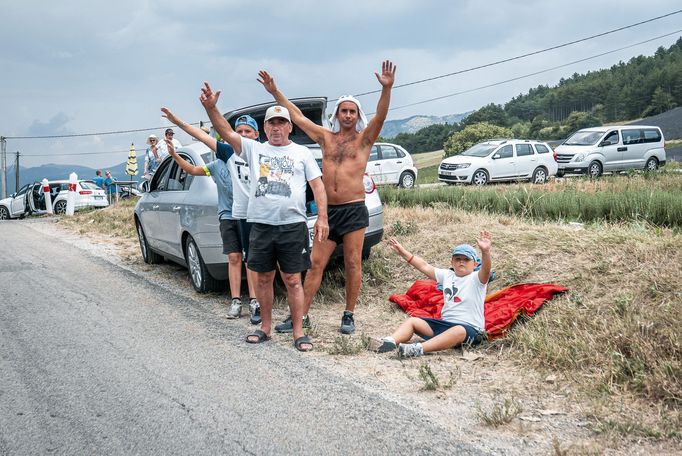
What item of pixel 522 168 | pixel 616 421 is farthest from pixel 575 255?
pixel 522 168

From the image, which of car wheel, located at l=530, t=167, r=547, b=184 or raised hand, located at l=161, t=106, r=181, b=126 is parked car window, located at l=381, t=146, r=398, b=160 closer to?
car wheel, located at l=530, t=167, r=547, b=184

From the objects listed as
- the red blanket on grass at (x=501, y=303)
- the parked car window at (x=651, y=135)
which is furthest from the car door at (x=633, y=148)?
the red blanket on grass at (x=501, y=303)

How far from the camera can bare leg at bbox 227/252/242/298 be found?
6.49 meters

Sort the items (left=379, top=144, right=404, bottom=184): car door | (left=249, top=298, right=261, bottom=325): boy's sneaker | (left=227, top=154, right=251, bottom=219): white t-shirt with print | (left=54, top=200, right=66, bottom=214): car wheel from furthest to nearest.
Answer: (left=54, top=200, right=66, bottom=214): car wheel, (left=379, top=144, right=404, bottom=184): car door, (left=249, top=298, right=261, bottom=325): boy's sneaker, (left=227, top=154, right=251, bottom=219): white t-shirt with print

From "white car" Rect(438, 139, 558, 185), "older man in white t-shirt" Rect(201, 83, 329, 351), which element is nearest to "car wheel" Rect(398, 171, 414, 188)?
"white car" Rect(438, 139, 558, 185)

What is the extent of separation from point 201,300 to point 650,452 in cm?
505

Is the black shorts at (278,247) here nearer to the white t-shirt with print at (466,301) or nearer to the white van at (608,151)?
the white t-shirt with print at (466,301)

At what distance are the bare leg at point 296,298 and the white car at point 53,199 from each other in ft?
67.2

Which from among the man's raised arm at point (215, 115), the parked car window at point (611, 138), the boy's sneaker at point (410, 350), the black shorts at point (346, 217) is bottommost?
the boy's sneaker at point (410, 350)

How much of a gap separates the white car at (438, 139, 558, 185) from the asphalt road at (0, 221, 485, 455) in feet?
54.6

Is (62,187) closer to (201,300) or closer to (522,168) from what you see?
(522,168)

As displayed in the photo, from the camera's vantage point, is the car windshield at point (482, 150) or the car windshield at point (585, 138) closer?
the car windshield at point (482, 150)

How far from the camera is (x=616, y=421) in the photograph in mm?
3549

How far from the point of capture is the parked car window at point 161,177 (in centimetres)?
854
